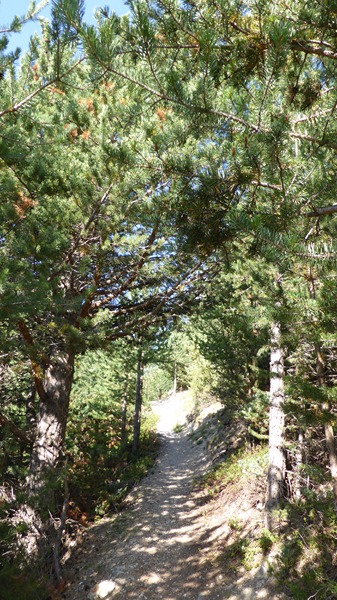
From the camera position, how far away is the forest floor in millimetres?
6316

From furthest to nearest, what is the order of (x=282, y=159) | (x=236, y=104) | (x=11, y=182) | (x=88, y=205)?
(x=88, y=205) → (x=11, y=182) → (x=282, y=159) → (x=236, y=104)

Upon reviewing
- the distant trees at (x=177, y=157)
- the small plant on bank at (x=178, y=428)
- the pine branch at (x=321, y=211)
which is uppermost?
the distant trees at (x=177, y=157)

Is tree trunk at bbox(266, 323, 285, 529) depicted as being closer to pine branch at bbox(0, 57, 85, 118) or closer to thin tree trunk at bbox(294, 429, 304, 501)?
thin tree trunk at bbox(294, 429, 304, 501)

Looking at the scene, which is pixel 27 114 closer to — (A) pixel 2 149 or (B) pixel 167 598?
(A) pixel 2 149

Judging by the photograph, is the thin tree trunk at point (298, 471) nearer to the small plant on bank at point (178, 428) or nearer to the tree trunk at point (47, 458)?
the tree trunk at point (47, 458)

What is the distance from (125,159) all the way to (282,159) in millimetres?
1548

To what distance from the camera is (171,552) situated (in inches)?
307

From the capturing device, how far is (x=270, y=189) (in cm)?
323

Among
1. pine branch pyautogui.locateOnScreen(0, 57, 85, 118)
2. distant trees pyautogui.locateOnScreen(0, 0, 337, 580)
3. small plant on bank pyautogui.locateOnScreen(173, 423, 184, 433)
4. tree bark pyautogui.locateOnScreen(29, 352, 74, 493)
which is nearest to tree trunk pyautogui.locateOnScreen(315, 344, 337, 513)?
distant trees pyautogui.locateOnScreen(0, 0, 337, 580)

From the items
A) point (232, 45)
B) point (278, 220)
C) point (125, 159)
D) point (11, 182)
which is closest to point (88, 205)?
point (11, 182)

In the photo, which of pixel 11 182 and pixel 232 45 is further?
pixel 11 182

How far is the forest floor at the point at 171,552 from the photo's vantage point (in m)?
6.32

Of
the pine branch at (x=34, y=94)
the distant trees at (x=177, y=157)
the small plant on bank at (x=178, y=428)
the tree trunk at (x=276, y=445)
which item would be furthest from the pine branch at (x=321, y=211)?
the small plant on bank at (x=178, y=428)

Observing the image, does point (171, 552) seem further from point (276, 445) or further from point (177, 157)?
point (177, 157)
